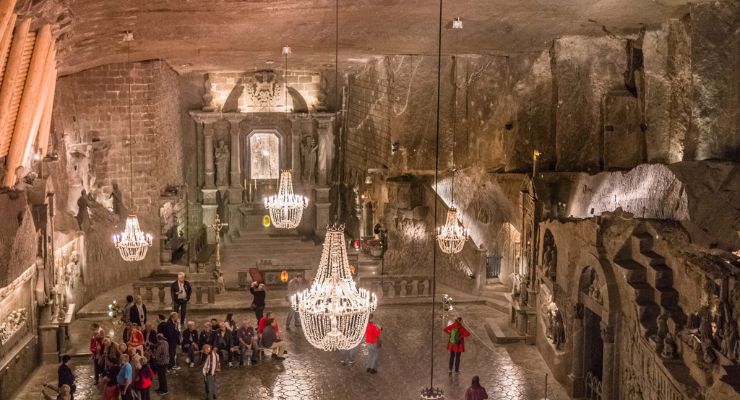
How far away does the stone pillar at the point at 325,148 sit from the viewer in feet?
87.7

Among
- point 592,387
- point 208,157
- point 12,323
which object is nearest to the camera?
point 592,387

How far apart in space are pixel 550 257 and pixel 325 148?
12045 mm

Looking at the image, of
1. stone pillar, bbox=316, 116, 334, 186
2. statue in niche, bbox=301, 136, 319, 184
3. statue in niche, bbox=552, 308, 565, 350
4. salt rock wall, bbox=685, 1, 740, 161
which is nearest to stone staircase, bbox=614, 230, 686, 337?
statue in niche, bbox=552, 308, 565, 350

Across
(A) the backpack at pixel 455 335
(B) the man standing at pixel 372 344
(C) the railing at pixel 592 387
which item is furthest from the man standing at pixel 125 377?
(C) the railing at pixel 592 387

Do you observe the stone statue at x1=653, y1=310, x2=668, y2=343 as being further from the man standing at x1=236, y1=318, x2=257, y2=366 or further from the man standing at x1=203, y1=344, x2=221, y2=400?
the man standing at x1=236, y1=318, x2=257, y2=366

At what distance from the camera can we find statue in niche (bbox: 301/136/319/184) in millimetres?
26812

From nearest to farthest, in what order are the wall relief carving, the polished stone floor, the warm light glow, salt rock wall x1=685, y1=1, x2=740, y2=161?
the wall relief carving, the polished stone floor, salt rock wall x1=685, y1=1, x2=740, y2=161, the warm light glow

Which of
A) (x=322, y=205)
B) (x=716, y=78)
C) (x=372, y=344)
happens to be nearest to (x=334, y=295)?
(x=372, y=344)

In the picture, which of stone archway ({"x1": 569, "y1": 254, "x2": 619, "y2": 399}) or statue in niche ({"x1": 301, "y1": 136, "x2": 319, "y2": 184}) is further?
statue in niche ({"x1": 301, "y1": 136, "x2": 319, "y2": 184})

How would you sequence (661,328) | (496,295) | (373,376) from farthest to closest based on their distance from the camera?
(496,295), (373,376), (661,328)

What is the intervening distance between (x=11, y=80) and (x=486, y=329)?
10.4 meters

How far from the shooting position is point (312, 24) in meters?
16.1

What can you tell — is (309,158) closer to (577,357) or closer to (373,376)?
(373,376)

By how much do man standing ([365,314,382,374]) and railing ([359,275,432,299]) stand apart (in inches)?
181
